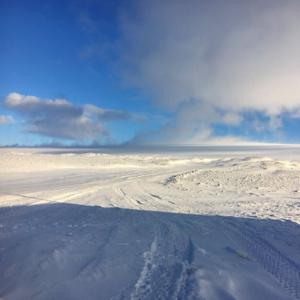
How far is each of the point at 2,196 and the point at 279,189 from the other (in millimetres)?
12987

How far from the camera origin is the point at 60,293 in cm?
474

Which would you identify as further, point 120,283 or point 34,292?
point 120,283

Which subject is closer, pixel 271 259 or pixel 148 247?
pixel 271 259

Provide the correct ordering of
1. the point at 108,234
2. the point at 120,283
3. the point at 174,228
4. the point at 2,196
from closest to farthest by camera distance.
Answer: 1. the point at 120,283
2. the point at 108,234
3. the point at 174,228
4. the point at 2,196

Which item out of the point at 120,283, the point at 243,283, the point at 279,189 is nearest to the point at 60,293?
the point at 120,283

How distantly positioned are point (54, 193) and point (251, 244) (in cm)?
946

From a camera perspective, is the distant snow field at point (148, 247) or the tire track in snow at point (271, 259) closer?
the distant snow field at point (148, 247)

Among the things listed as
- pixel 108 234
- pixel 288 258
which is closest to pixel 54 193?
pixel 108 234

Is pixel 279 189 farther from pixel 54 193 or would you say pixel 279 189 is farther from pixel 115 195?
pixel 54 193

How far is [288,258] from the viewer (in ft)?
20.4

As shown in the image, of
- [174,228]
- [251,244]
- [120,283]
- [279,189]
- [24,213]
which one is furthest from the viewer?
[279,189]

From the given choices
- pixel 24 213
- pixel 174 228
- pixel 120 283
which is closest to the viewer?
pixel 120 283

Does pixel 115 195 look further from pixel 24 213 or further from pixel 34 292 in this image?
pixel 34 292

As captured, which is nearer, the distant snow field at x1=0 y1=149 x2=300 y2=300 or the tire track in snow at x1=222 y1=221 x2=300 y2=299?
the distant snow field at x1=0 y1=149 x2=300 y2=300
